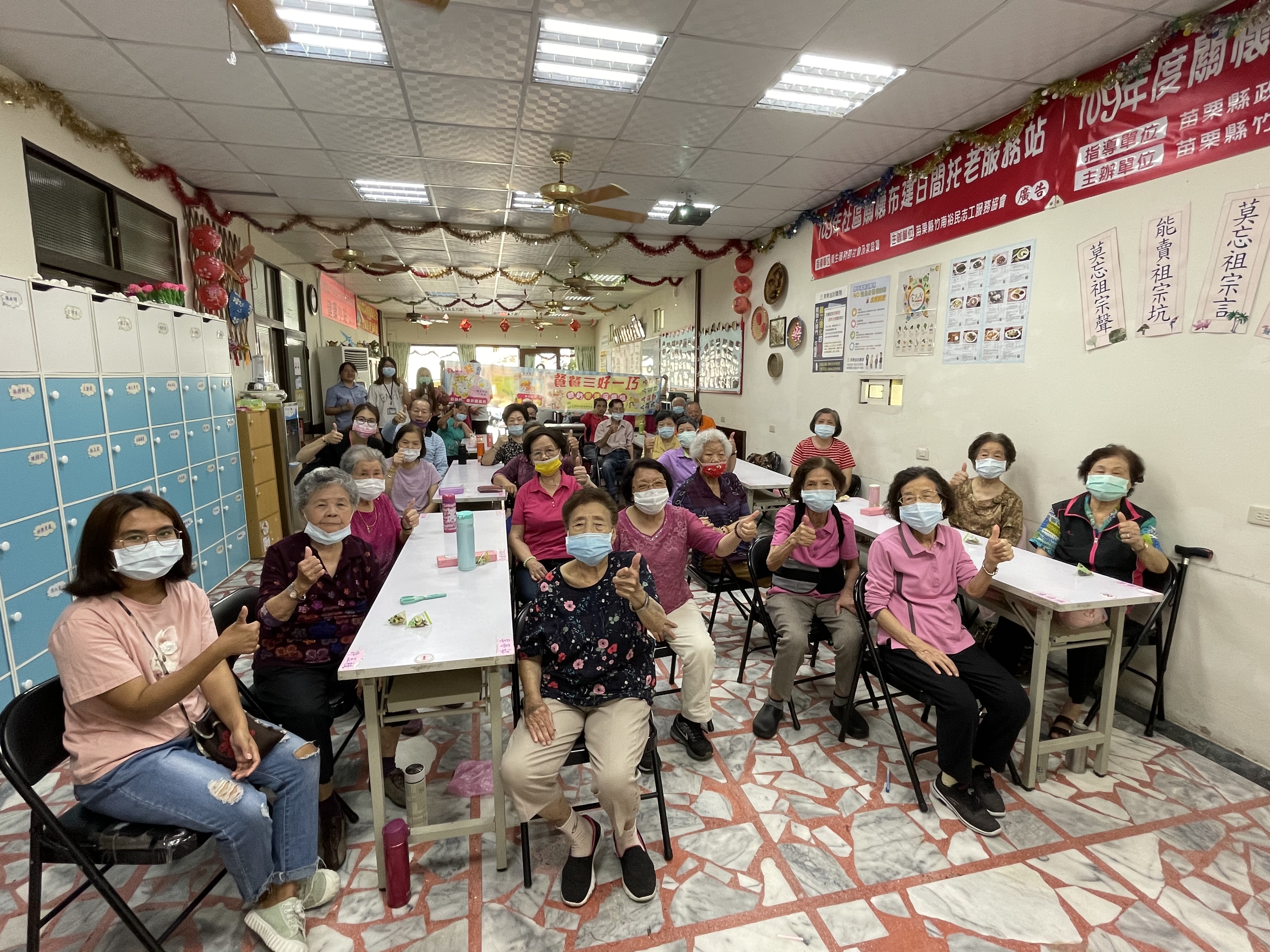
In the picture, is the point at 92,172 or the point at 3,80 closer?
the point at 3,80

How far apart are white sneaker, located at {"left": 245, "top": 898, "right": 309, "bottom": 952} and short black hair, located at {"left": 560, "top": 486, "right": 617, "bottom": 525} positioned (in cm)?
142

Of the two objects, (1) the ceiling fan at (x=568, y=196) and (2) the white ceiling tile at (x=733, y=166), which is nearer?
(1) the ceiling fan at (x=568, y=196)

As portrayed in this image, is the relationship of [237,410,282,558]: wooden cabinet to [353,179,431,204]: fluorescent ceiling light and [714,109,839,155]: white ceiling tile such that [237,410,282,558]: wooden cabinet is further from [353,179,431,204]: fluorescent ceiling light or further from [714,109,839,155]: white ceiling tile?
[714,109,839,155]: white ceiling tile

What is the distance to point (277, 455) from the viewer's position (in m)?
5.87

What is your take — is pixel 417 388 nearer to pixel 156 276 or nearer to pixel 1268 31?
pixel 156 276

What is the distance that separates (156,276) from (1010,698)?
254 inches

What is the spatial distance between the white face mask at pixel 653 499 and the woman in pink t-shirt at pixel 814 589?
1.91 ft

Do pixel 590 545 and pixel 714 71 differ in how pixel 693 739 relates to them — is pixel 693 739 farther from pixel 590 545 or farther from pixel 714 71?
pixel 714 71

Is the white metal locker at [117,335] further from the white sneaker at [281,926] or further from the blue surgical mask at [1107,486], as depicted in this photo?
the blue surgical mask at [1107,486]

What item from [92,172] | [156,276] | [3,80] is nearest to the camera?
[3,80]

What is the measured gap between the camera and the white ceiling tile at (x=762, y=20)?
8.83 feet

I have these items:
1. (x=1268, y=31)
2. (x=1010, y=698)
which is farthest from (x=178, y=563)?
(x=1268, y=31)

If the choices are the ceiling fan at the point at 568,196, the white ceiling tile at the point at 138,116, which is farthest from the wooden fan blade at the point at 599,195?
the white ceiling tile at the point at 138,116

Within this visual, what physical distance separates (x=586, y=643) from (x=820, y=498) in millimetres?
1332
